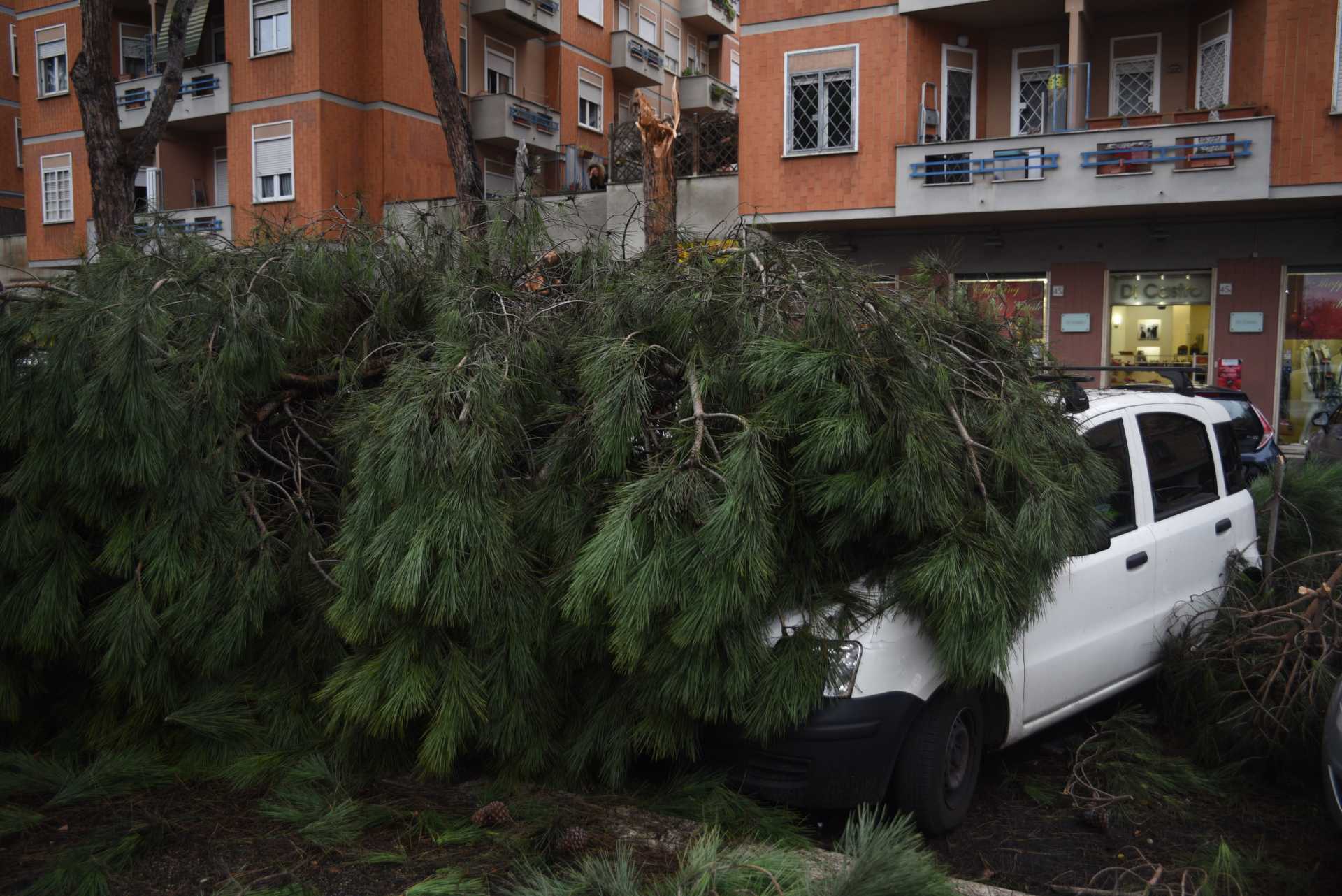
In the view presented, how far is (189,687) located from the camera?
4.18 meters

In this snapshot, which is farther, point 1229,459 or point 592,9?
point 592,9

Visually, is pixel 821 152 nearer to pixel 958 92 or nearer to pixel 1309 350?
pixel 958 92

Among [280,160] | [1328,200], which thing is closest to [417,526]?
[1328,200]

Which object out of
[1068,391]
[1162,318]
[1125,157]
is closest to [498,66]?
[1125,157]

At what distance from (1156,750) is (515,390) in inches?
128

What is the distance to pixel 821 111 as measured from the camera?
18.5 metres

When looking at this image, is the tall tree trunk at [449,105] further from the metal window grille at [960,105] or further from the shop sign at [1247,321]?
the shop sign at [1247,321]

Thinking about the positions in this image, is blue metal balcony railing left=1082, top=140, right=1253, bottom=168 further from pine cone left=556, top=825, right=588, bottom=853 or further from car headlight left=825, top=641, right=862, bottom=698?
pine cone left=556, top=825, right=588, bottom=853

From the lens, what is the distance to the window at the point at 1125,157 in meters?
15.8

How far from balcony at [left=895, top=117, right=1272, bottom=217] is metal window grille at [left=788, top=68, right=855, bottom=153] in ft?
4.42

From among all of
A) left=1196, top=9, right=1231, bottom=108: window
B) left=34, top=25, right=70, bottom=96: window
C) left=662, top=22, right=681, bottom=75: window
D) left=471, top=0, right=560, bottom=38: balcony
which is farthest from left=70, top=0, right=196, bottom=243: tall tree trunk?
left=662, top=22, right=681, bottom=75: window

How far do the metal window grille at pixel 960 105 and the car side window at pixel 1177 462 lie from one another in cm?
1452

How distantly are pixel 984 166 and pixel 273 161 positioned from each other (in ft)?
54.3

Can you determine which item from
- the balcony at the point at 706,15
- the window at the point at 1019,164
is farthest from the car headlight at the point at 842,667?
the balcony at the point at 706,15
